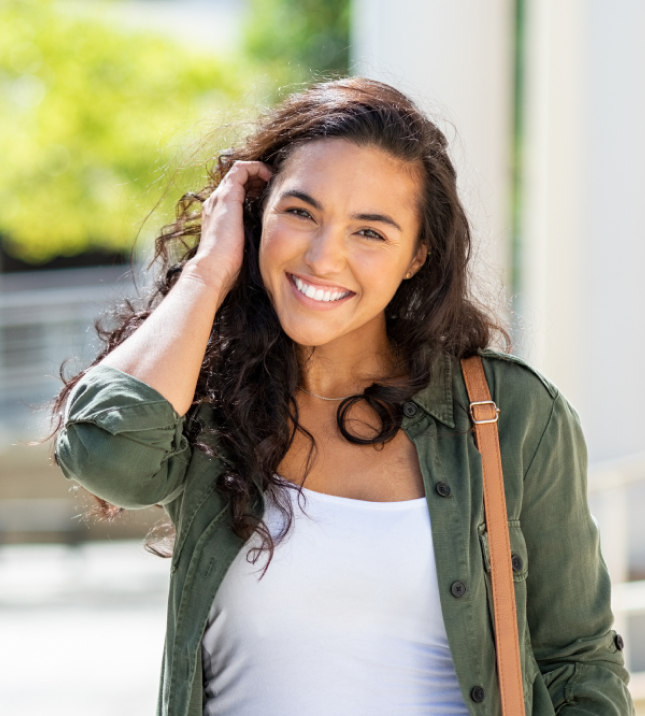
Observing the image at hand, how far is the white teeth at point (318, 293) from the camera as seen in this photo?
214 centimetres

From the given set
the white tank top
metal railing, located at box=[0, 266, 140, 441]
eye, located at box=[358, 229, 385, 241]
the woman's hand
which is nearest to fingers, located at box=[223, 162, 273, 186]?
the woman's hand

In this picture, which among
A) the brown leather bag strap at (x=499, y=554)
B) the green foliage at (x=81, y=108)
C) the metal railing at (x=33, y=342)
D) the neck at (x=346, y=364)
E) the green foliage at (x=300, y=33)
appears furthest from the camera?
the green foliage at (x=300, y=33)

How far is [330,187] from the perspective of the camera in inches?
84.6

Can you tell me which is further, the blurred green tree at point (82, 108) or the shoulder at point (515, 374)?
the blurred green tree at point (82, 108)

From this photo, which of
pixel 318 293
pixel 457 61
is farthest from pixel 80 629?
pixel 318 293

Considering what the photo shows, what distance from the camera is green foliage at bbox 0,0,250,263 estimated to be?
Result: 13281mm

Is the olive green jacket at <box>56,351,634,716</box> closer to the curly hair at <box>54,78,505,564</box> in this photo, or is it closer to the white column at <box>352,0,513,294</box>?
the curly hair at <box>54,78,505,564</box>

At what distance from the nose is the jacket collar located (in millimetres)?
343

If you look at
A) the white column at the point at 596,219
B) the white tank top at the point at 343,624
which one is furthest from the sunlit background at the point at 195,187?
the white tank top at the point at 343,624

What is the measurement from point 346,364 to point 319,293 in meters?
0.28

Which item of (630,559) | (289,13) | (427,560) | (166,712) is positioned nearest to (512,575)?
(427,560)

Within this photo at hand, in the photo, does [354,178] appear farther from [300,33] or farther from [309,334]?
[300,33]

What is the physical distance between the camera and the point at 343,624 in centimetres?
199

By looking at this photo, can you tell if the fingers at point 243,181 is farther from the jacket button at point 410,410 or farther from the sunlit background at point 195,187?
the jacket button at point 410,410
